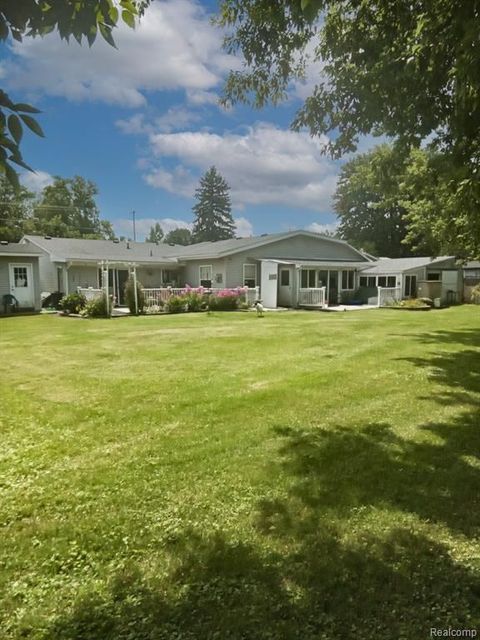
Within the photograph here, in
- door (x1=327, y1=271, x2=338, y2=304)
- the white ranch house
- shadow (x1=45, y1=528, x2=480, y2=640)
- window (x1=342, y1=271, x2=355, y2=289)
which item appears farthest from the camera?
window (x1=342, y1=271, x2=355, y2=289)

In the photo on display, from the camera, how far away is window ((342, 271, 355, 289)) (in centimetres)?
2726

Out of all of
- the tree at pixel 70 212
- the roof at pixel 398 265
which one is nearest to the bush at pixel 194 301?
the roof at pixel 398 265

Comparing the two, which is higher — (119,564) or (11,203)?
(11,203)

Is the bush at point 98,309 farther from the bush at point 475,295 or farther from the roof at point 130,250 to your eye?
the bush at point 475,295

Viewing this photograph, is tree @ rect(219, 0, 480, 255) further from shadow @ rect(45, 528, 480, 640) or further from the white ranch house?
the white ranch house

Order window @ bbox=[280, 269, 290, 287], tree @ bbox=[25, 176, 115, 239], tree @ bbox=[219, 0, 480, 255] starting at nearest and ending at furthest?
tree @ bbox=[219, 0, 480, 255]
window @ bbox=[280, 269, 290, 287]
tree @ bbox=[25, 176, 115, 239]

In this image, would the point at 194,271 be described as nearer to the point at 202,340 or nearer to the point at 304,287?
the point at 304,287

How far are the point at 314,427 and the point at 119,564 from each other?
9.03 ft

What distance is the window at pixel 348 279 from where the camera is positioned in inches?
1073

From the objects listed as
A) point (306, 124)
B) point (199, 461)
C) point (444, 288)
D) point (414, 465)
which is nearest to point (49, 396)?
point (199, 461)

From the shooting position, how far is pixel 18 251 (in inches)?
775

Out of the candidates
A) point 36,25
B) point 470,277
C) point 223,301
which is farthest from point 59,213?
point 36,25

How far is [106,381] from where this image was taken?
6801 millimetres

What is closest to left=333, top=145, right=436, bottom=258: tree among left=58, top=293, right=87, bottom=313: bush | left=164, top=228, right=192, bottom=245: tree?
left=58, top=293, right=87, bottom=313: bush
